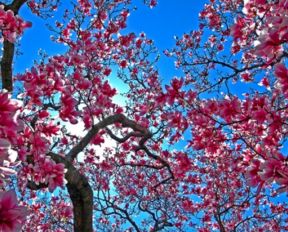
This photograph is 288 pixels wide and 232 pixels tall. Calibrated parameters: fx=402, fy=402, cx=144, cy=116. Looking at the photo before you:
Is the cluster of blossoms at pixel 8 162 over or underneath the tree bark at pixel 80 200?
underneath

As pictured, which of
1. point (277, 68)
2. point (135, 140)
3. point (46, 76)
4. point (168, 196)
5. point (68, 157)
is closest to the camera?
point (277, 68)

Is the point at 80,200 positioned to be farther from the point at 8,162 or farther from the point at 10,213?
the point at 10,213

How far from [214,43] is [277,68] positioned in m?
7.23

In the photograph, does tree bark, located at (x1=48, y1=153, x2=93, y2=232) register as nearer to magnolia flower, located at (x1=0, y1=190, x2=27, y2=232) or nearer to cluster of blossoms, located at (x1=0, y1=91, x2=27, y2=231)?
cluster of blossoms, located at (x1=0, y1=91, x2=27, y2=231)

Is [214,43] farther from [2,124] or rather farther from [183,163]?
[2,124]

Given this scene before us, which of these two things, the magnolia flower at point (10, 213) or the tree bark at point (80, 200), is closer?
the magnolia flower at point (10, 213)

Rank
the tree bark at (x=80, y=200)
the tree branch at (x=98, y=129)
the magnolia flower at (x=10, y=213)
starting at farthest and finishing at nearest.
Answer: the tree branch at (x=98, y=129), the tree bark at (x=80, y=200), the magnolia flower at (x=10, y=213)

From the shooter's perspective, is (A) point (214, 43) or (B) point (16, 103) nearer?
(B) point (16, 103)

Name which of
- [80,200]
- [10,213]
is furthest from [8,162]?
[80,200]

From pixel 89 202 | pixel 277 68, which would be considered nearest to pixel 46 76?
pixel 89 202

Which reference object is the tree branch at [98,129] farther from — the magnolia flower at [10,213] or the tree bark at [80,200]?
the magnolia flower at [10,213]

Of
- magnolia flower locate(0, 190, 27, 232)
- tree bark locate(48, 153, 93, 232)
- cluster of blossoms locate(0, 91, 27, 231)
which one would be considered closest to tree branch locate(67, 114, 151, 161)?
tree bark locate(48, 153, 93, 232)

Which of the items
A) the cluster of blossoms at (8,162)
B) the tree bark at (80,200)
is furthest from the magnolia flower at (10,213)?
the tree bark at (80,200)

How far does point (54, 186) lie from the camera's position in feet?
14.0
